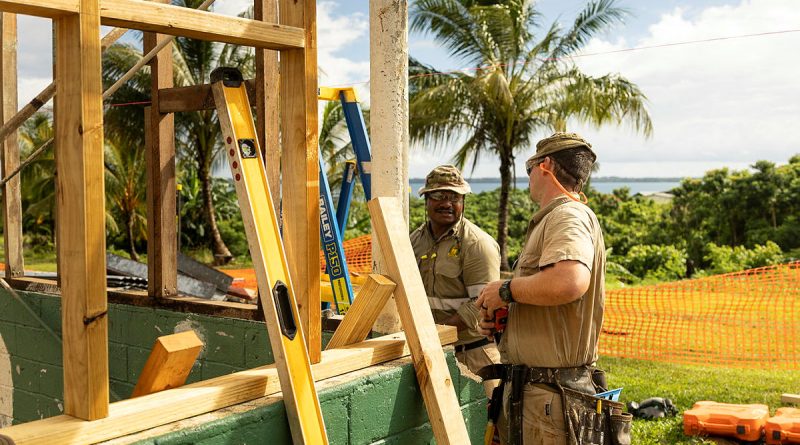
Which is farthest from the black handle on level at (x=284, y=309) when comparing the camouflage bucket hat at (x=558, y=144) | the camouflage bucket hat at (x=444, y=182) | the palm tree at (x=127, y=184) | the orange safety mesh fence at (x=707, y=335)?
the palm tree at (x=127, y=184)

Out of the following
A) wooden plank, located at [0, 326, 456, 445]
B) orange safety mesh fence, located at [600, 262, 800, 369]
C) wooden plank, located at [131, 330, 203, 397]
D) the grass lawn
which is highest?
wooden plank, located at [131, 330, 203, 397]

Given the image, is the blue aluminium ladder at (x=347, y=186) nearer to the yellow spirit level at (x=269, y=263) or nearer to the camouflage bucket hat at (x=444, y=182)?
the camouflage bucket hat at (x=444, y=182)

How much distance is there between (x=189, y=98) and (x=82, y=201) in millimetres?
2175

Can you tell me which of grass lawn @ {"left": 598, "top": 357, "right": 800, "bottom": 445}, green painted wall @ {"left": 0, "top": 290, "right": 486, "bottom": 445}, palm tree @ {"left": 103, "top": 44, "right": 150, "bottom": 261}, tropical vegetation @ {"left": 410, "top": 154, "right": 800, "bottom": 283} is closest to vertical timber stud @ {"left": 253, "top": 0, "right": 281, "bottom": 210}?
green painted wall @ {"left": 0, "top": 290, "right": 486, "bottom": 445}

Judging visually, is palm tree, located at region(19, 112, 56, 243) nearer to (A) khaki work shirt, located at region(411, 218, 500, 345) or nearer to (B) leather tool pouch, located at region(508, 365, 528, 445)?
(A) khaki work shirt, located at region(411, 218, 500, 345)

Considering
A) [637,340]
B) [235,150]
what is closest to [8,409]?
[235,150]

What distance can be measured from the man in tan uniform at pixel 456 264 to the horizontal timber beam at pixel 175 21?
2.43 metres

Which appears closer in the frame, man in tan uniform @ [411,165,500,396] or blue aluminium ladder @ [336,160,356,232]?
man in tan uniform @ [411,165,500,396]

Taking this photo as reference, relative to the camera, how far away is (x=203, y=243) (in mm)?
26766

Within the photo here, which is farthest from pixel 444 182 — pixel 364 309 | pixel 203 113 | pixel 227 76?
pixel 203 113

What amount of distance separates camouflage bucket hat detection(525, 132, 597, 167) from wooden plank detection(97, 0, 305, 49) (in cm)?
123

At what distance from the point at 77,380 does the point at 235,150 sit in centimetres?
76

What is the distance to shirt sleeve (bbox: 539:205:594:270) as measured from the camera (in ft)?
9.39

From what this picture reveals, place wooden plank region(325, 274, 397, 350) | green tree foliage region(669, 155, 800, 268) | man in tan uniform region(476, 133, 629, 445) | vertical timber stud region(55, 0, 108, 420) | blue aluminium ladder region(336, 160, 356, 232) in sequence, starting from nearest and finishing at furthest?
vertical timber stud region(55, 0, 108, 420)
wooden plank region(325, 274, 397, 350)
man in tan uniform region(476, 133, 629, 445)
blue aluminium ladder region(336, 160, 356, 232)
green tree foliage region(669, 155, 800, 268)
